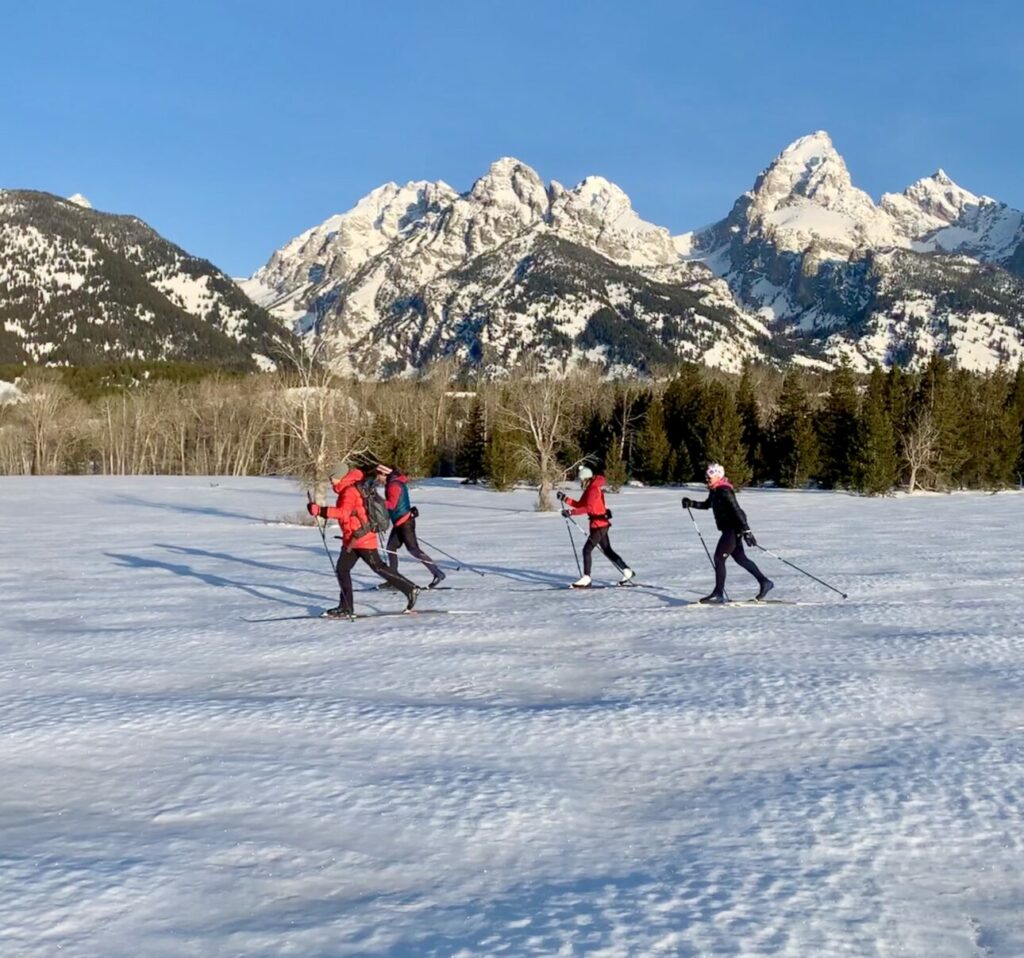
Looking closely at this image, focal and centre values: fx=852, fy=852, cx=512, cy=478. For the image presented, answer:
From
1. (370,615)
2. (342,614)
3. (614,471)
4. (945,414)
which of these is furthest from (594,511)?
(945,414)

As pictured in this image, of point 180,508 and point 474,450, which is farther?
point 474,450

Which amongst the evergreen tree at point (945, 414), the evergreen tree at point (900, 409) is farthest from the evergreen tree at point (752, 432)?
the evergreen tree at point (945, 414)

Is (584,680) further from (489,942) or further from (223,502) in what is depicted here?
(223,502)

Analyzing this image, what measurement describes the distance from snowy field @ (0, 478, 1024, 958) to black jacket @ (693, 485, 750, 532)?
4.01 feet

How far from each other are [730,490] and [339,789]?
791cm

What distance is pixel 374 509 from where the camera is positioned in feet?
40.5

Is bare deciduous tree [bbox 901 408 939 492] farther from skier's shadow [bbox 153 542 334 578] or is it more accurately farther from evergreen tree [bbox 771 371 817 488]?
skier's shadow [bbox 153 542 334 578]

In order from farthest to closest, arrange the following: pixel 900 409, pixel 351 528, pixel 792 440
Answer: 1. pixel 792 440
2. pixel 900 409
3. pixel 351 528

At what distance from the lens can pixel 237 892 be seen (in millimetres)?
4141

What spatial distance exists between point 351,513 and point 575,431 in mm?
60440

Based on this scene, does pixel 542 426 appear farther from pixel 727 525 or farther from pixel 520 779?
pixel 520 779

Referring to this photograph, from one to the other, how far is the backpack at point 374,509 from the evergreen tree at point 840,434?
4398 cm

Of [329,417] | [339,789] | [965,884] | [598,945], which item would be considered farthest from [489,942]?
[329,417]

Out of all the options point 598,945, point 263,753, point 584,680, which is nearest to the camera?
point 598,945
